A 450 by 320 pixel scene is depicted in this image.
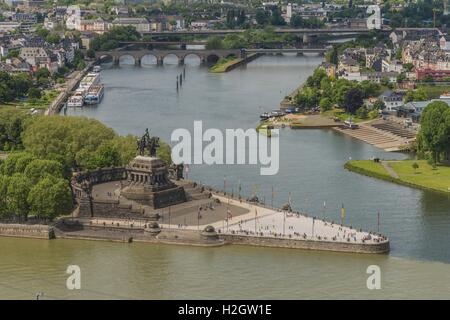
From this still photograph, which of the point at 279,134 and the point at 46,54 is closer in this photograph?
the point at 279,134

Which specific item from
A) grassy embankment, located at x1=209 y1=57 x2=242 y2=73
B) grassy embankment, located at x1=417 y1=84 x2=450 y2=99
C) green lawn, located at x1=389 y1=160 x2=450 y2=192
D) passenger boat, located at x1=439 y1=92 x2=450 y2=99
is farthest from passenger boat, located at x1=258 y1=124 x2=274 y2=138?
grassy embankment, located at x1=209 y1=57 x2=242 y2=73

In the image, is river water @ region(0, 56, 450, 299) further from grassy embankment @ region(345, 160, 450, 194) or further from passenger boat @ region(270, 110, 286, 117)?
passenger boat @ region(270, 110, 286, 117)

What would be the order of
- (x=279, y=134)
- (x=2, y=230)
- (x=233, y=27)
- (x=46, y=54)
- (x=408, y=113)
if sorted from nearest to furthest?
(x=2, y=230), (x=279, y=134), (x=408, y=113), (x=46, y=54), (x=233, y=27)

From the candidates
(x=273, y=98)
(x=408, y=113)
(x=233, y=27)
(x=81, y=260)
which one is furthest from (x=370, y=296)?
(x=233, y=27)

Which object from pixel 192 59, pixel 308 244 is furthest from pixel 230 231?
pixel 192 59

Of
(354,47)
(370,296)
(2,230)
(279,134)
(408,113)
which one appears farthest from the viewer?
(354,47)

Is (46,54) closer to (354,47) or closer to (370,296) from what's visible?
(354,47)

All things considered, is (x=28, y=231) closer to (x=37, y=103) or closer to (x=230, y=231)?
(x=230, y=231)
